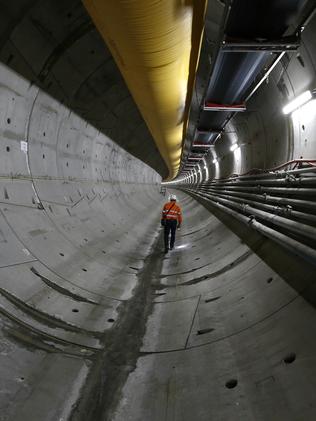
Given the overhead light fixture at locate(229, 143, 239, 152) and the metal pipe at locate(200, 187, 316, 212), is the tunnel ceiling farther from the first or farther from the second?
the overhead light fixture at locate(229, 143, 239, 152)

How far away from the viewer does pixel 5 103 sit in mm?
3793

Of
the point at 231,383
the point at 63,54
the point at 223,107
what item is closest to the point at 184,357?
the point at 231,383

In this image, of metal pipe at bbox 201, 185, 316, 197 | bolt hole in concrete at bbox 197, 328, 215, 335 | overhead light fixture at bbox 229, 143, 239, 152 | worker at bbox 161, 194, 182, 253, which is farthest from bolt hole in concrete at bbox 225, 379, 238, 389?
overhead light fixture at bbox 229, 143, 239, 152

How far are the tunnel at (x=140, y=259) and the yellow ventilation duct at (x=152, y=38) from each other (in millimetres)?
53

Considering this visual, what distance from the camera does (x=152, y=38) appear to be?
3047 mm

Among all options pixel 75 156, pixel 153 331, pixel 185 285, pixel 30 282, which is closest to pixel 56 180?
pixel 75 156

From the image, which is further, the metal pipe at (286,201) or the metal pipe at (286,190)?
the metal pipe at (286,190)

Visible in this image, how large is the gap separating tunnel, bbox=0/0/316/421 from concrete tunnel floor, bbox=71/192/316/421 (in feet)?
0.05

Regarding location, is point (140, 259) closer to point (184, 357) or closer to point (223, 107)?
point (223, 107)

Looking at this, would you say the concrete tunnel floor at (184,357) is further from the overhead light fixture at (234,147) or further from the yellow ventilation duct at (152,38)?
the overhead light fixture at (234,147)

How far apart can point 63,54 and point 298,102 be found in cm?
358

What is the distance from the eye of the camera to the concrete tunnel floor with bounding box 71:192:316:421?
2199 millimetres

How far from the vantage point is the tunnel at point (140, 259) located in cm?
245

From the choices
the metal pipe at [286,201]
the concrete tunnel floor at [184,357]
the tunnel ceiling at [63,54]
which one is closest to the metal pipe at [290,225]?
the metal pipe at [286,201]
